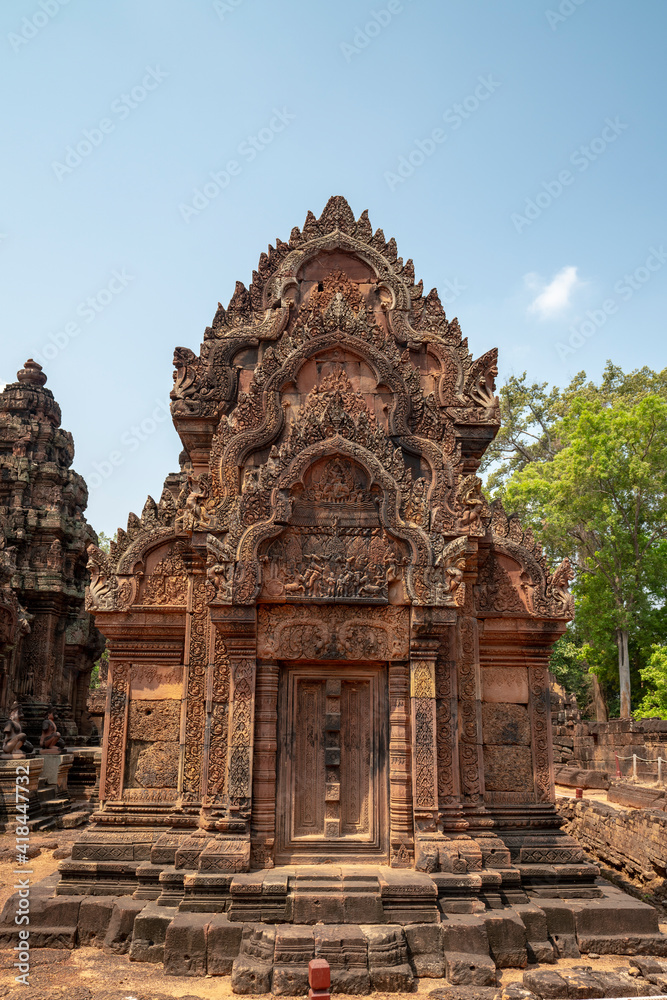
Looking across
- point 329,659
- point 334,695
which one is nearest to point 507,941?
point 334,695

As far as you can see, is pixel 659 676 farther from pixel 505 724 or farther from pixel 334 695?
pixel 334 695

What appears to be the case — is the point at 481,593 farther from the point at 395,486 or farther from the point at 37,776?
the point at 37,776

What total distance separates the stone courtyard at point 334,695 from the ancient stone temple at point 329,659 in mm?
26

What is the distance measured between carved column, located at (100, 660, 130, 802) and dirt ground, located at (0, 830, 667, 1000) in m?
1.91

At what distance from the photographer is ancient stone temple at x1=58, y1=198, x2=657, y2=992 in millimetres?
7363

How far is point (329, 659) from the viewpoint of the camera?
8.01 m

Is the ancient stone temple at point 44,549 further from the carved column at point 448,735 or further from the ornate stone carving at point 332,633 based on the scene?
the carved column at point 448,735

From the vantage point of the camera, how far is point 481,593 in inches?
374

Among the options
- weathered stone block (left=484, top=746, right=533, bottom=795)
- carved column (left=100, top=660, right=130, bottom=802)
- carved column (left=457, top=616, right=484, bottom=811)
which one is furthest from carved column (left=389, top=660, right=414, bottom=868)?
carved column (left=100, top=660, right=130, bottom=802)

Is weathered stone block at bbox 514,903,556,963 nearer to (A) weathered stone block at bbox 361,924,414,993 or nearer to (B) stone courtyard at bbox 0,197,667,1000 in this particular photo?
(B) stone courtyard at bbox 0,197,667,1000

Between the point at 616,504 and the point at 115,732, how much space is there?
23927 mm

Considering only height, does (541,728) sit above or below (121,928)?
above

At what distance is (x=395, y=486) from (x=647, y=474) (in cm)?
2205

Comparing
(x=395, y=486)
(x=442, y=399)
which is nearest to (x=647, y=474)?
(x=442, y=399)
